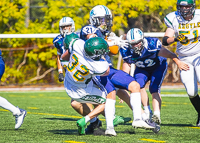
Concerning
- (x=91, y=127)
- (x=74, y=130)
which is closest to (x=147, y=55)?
(x=91, y=127)

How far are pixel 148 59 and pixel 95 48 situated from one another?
4.03 ft

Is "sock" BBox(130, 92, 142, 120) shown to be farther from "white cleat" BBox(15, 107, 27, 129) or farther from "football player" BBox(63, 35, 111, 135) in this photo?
"white cleat" BBox(15, 107, 27, 129)

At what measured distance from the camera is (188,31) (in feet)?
17.2

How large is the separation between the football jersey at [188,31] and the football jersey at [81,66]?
4.92ft

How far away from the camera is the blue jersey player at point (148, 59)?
4.84 m

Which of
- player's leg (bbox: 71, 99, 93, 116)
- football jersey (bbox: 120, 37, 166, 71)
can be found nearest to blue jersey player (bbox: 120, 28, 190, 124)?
football jersey (bbox: 120, 37, 166, 71)

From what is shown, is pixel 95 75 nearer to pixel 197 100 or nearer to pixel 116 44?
pixel 116 44

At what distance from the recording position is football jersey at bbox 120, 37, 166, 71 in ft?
16.2

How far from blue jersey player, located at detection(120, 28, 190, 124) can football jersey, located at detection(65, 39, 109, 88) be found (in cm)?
72

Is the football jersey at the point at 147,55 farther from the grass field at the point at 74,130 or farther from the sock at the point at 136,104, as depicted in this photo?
the grass field at the point at 74,130

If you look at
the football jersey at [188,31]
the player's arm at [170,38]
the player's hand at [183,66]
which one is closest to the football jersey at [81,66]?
the player's arm at [170,38]

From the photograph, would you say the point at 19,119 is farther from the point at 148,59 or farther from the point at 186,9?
the point at 186,9

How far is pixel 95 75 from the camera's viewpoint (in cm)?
429

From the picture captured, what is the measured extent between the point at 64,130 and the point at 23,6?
10691mm
